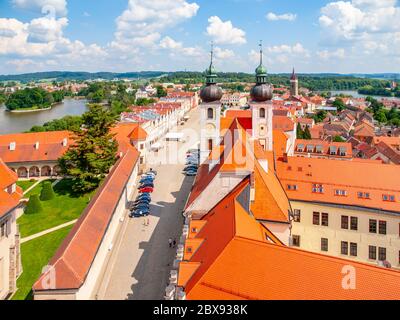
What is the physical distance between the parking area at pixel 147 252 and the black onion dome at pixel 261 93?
12955 mm

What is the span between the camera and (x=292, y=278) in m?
11.6

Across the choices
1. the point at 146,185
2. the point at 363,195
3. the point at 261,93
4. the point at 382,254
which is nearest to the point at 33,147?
the point at 146,185

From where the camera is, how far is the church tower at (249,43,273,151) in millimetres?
34812

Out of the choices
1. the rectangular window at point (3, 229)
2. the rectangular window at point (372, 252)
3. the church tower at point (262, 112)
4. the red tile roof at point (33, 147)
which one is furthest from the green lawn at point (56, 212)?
the rectangular window at point (372, 252)

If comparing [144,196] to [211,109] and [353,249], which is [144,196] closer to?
[211,109]

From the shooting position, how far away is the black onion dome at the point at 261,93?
114 feet

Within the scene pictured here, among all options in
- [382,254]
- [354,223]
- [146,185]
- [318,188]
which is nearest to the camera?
[382,254]

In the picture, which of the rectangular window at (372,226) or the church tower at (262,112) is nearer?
the rectangular window at (372,226)

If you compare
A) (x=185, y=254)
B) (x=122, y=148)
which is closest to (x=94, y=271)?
(x=185, y=254)

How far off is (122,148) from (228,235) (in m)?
35.5

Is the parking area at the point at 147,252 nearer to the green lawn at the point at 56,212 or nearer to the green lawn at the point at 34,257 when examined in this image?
the green lawn at the point at 34,257

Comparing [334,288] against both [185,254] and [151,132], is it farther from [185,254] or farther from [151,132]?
[151,132]

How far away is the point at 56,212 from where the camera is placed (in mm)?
33125

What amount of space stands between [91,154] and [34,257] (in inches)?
599
